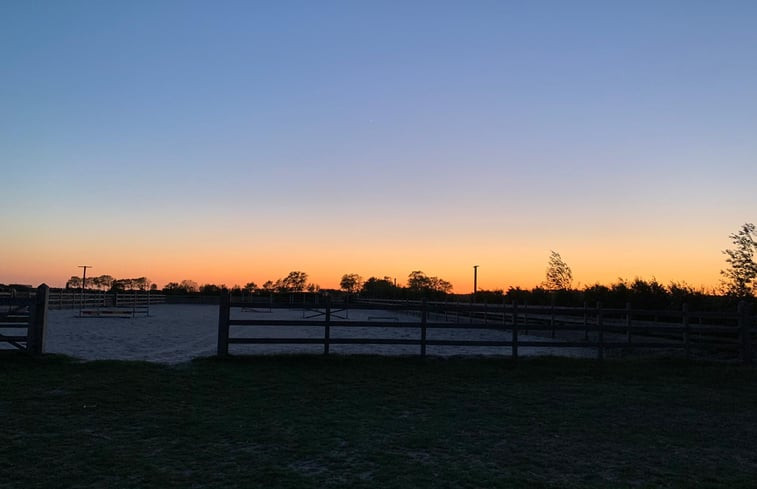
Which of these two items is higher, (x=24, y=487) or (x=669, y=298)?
(x=669, y=298)

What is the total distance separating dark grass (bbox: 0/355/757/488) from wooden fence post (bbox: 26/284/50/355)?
42 cm

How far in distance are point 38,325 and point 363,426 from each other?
8.57 meters

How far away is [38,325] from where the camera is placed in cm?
1220

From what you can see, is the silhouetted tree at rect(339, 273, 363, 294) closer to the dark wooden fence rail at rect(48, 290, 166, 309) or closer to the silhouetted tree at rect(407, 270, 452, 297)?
the silhouetted tree at rect(407, 270, 452, 297)

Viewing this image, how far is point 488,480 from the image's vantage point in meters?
5.13

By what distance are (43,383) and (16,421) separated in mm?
2687

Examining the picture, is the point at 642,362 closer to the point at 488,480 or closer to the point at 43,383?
the point at 488,480

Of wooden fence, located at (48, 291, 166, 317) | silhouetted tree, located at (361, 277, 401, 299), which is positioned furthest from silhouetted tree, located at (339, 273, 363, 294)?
wooden fence, located at (48, 291, 166, 317)

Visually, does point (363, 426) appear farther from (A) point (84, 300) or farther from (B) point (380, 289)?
(B) point (380, 289)

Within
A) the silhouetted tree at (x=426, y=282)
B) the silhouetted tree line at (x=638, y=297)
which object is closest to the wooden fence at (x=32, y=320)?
the silhouetted tree line at (x=638, y=297)

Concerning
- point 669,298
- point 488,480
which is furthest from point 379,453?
point 669,298

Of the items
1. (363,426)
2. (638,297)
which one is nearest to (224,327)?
(363,426)

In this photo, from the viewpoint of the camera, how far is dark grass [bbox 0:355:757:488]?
17.3 ft

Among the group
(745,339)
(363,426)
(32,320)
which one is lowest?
(363,426)
